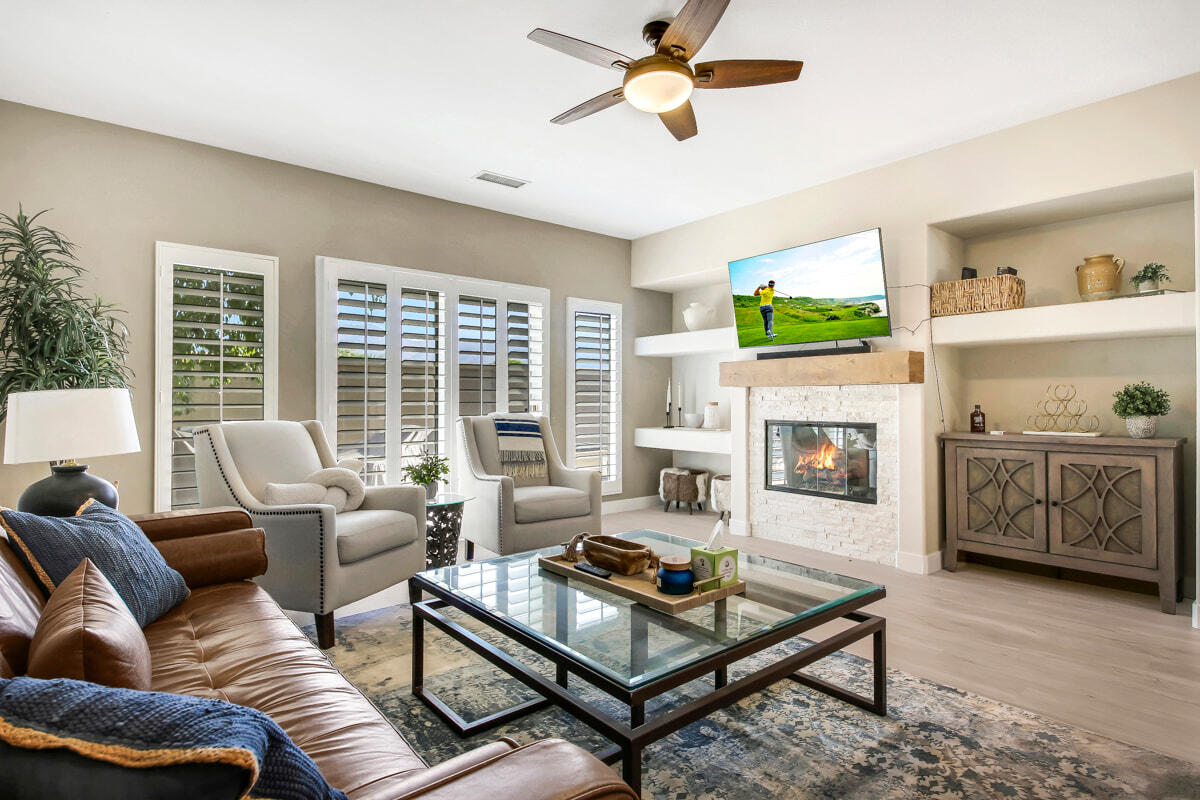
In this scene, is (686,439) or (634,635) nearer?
(634,635)

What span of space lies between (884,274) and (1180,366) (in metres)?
1.63

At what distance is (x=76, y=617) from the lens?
3.62 ft

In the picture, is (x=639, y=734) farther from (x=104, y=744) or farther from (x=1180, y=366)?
(x=1180, y=366)

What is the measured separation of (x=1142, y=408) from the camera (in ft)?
11.1

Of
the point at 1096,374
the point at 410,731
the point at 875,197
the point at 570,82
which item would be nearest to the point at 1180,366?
the point at 1096,374

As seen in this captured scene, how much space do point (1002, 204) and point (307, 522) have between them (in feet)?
13.3

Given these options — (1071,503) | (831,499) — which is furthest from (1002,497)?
(831,499)

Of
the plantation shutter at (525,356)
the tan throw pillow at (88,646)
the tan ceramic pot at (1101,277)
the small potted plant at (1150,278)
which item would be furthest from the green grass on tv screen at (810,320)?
the tan throw pillow at (88,646)

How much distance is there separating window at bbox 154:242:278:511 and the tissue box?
3.13 metres

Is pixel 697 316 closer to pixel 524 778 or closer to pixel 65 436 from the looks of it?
pixel 65 436

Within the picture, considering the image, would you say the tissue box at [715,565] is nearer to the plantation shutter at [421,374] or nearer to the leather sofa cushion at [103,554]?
the leather sofa cushion at [103,554]

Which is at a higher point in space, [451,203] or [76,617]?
[451,203]

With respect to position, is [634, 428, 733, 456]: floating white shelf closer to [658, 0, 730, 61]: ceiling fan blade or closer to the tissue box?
the tissue box

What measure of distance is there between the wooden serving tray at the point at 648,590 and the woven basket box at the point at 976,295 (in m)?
2.77
